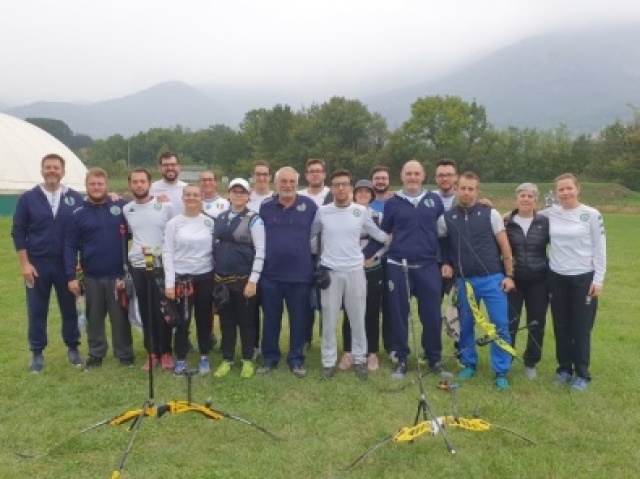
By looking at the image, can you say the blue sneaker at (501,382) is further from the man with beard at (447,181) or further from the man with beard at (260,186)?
the man with beard at (260,186)

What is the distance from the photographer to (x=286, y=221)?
621 cm

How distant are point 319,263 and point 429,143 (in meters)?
57.6

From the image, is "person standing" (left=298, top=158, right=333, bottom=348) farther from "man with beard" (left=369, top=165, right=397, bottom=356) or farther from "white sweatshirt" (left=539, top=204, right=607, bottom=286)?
"white sweatshirt" (left=539, top=204, right=607, bottom=286)

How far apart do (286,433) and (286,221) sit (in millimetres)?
2153

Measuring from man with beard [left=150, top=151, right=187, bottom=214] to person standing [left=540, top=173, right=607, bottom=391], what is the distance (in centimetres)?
410

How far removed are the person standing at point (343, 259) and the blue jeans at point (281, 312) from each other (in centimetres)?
23

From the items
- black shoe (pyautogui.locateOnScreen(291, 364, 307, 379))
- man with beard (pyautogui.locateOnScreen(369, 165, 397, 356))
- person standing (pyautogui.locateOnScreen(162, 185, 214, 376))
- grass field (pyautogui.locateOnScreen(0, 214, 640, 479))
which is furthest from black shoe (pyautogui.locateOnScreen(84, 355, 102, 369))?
man with beard (pyautogui.locateOnScreen(369, 165, 397, 356))

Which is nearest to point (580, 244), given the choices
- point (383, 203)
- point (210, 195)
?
point (383, 203)

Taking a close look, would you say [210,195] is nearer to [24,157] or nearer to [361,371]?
[361,371]

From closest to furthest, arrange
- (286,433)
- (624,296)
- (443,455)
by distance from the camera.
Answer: (443,455) < (286,433) < (624,296)

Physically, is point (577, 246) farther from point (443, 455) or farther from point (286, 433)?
point (286, 433)

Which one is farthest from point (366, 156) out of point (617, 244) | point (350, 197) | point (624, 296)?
point (350, 197)

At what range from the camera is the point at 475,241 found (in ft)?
20.0

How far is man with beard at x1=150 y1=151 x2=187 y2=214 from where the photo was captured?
7057 millimetres
